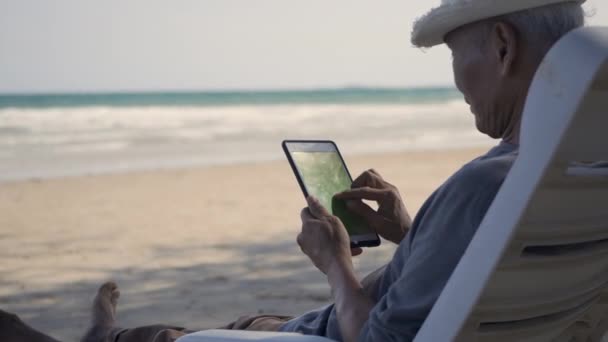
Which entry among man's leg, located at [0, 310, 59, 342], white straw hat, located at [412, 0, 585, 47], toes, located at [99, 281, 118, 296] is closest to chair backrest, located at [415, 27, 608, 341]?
white straw hat, located at [412, 0, 585, 47]

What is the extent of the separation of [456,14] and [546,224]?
2.01 ft

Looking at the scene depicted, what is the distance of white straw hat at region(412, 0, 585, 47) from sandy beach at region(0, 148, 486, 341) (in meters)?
2.90

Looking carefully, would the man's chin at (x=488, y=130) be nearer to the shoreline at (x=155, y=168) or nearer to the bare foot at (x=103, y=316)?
the bare foot at (x=103, y=316)

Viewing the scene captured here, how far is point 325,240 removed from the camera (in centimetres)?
232

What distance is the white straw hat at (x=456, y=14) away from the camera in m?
1.99

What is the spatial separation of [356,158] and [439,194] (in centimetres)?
1354

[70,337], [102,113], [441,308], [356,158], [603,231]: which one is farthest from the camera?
[102,113]

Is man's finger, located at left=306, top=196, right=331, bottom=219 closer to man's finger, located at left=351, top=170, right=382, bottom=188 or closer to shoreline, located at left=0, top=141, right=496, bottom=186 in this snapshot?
man's finger, located at left=351, top=170, right=382, bottom=188

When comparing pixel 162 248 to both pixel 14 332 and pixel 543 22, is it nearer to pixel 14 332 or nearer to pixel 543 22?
pixel 14 332

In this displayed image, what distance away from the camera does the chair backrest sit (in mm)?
1480

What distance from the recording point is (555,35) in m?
2.03

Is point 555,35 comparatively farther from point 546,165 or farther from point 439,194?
point 546,165

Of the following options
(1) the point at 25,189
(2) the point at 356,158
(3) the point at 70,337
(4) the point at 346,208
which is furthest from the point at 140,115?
(4) the point at 346,208

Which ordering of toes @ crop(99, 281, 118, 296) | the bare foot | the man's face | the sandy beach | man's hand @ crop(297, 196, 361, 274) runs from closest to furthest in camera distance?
the man's face
man's hand @ crop(297, 196, 361, 274)
the bare foot
toes @ crop(99, 281, 118, 296)
the sandy beach
